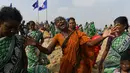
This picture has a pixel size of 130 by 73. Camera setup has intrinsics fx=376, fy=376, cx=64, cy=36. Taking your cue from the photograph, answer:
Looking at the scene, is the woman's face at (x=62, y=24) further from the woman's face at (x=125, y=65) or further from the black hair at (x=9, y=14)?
the black hair at (x=9, y=14)

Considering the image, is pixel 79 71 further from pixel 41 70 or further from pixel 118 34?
pixel 41 70

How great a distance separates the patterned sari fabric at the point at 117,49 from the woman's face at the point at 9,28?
2583 millimetres

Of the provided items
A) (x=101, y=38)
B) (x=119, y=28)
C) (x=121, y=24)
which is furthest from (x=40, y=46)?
(x=121, y=24)

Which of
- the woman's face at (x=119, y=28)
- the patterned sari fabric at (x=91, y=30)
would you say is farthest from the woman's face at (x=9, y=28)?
the patterned sari fabric at (x=91, y=30)

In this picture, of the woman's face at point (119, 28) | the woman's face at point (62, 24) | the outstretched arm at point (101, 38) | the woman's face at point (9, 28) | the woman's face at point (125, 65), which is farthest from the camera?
the woman's face at point (62, 24)

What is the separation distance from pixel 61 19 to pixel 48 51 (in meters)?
0.68

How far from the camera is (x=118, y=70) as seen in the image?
5.05 meters

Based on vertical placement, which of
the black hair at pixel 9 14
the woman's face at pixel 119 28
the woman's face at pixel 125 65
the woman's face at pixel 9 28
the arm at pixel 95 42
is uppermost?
the black hair at pixel 9 14

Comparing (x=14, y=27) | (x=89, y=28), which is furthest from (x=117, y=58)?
(x=89, y=28)

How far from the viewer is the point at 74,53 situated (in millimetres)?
6293

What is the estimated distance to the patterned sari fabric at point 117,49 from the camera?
6047 mm

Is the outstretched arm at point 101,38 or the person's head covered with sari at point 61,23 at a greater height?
the person's head covered with sari at point 61,23

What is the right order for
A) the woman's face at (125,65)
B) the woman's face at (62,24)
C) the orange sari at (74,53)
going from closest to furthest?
the woman's face at (125,65) < the orange sari at (74,53) < the woman's face at (62,24)

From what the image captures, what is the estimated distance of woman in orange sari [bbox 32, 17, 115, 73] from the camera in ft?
20.5
